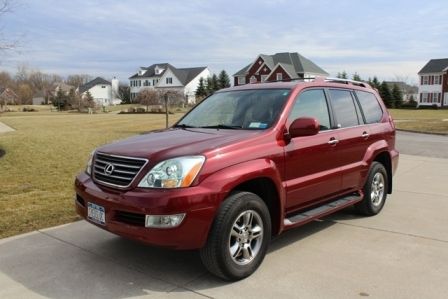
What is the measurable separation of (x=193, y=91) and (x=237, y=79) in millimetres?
11263

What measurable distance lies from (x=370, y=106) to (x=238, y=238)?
3.38 metres

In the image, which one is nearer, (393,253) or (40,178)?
(393,253)

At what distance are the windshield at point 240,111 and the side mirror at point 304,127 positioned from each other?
0.23 m

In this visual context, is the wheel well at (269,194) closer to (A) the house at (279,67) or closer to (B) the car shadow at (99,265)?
(B) the car shadow at (99,265)

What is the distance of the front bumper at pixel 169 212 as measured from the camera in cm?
378

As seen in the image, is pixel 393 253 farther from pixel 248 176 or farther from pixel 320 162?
pixel 248 176

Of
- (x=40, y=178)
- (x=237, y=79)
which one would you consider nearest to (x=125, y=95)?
(x=237, y=79)

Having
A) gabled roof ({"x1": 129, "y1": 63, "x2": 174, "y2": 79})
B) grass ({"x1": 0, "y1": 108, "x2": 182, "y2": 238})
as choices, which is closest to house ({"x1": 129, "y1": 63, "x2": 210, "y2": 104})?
gabled roof ({"x1": 129, "y1": 63, "x2": 174, "y2": 79})

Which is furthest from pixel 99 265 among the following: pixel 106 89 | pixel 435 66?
pixel 106 89

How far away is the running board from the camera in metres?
4.77

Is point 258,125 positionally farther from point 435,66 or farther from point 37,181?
point 435,66

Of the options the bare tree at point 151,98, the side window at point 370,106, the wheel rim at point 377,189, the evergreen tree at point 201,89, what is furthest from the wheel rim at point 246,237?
the evergreen tree at point 201,89

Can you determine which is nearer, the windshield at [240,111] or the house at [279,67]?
the windshield at [240,111]

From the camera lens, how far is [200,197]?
3828 mm
